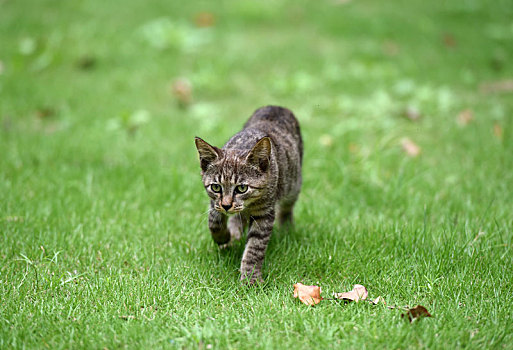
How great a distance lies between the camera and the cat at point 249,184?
3.14 meters

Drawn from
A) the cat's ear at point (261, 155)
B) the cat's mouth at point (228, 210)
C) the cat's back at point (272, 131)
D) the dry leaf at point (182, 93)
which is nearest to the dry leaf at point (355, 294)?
the cat's mouth at point (228, 210)

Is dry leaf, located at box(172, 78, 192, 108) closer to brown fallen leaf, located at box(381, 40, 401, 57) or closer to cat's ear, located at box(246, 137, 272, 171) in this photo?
brown fallen leaf, located at box(381, 40, 401, 57)

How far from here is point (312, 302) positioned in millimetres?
2891

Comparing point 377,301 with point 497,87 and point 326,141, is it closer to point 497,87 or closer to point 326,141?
point 326,141

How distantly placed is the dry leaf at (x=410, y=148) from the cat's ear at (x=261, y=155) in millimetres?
2822

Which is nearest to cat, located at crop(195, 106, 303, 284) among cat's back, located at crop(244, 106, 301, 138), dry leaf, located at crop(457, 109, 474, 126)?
cat's back, located at crop(244, 106, 301, 138)

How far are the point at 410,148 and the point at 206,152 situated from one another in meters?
3.12

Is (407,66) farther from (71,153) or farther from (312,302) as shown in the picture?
(312,302)

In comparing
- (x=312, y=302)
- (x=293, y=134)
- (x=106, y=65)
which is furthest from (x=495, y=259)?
(x=106, y=65)

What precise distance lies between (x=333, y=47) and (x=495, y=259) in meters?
6.06

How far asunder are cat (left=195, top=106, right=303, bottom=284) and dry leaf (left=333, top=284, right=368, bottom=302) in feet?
1.89

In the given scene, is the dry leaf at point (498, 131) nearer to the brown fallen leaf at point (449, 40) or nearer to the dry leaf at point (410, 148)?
the dry leaf at point (410, 148)

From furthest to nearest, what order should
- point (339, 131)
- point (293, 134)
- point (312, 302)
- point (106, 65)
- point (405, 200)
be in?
point (106, 65), point (339, 131), point (405, 200), point (293, 134), point (312, 302)

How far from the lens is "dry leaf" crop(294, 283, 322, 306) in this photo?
2904mm
